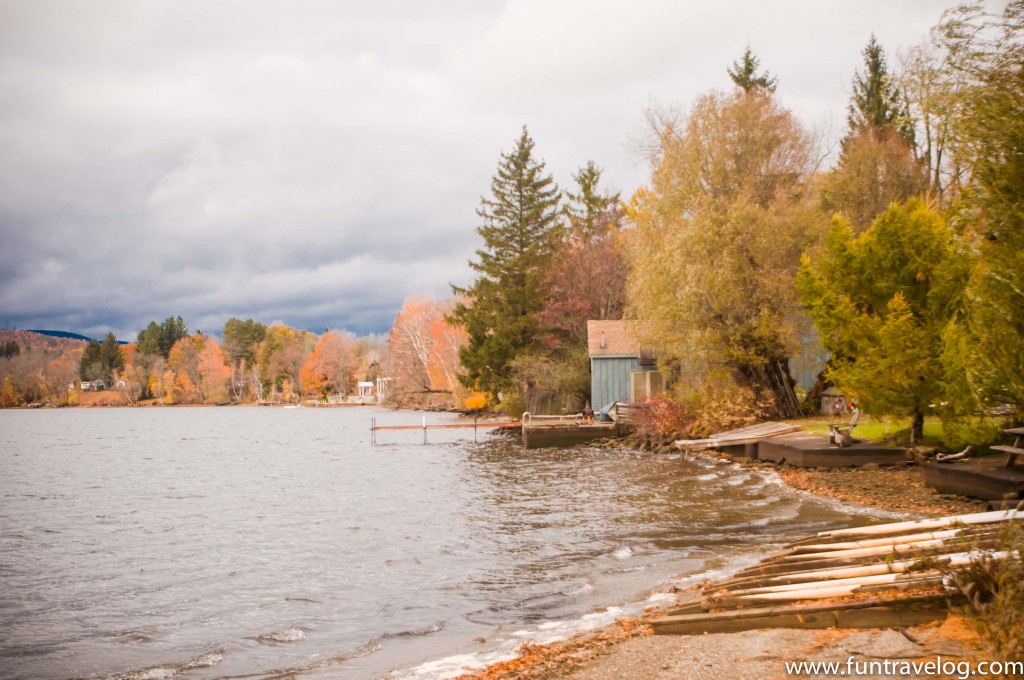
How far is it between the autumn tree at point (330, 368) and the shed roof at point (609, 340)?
93872 millimetres

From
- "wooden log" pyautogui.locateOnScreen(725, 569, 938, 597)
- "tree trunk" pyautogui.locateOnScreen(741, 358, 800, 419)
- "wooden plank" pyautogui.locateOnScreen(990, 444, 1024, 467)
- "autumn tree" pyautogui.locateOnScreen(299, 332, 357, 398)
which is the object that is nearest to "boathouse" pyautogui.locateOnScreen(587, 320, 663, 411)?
"tree trunk" pyautogui.locateOnScreen(741, 358, 800, 419)

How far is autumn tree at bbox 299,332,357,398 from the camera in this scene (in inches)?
5172

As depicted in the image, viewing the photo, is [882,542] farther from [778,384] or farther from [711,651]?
[778,384]

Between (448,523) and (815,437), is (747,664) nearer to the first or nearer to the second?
(448,523)

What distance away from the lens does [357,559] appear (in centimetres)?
1434

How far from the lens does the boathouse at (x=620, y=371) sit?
40594 millimetres

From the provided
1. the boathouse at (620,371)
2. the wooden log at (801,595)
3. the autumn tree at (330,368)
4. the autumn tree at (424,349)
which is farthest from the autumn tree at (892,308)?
the autumn tree at (330,368)

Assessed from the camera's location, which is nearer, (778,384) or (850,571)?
(850,571)

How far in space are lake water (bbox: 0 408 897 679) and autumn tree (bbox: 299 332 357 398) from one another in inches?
4013

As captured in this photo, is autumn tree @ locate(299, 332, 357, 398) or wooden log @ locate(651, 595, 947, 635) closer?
wooden log @ locate(651, 595, 947, 635)

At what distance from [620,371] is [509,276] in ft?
46.6

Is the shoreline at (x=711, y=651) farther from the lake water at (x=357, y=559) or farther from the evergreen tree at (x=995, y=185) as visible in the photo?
the evergreen tree at (x=995, y=185)

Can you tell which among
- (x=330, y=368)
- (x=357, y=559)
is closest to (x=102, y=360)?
(x=330, y=368)

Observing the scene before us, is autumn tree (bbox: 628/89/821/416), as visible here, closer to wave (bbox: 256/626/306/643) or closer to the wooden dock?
the wooden dock
